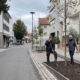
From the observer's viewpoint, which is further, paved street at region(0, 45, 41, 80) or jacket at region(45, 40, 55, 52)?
jacket at region(45, 40, 55, 52)

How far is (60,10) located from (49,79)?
5.45 meters

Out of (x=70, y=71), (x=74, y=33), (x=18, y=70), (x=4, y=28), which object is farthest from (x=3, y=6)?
(x=4, y=28)

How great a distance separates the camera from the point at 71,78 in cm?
838

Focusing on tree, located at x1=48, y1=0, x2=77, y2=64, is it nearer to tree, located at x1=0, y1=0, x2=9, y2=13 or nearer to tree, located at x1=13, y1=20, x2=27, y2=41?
tree, located at x1=0, y1=0, x2=9, y2=13

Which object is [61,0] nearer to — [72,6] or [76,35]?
[72,6]

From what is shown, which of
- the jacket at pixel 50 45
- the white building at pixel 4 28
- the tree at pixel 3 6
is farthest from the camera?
the white building at pixel 4 28

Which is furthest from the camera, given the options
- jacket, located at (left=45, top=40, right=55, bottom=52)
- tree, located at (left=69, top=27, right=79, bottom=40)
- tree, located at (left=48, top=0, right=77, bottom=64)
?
tree, located at (left=69, top=27, right=79, bottom=40)

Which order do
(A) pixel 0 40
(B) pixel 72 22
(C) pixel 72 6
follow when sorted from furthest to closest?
(A) pixel 0 40 → (B) pixel 72 22 → (C) pixel 72 6

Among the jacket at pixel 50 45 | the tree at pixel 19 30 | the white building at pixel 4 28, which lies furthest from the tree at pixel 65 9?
the tree at pixel 19 30

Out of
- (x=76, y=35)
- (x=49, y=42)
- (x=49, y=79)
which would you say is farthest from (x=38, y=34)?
(x=49, y=79)

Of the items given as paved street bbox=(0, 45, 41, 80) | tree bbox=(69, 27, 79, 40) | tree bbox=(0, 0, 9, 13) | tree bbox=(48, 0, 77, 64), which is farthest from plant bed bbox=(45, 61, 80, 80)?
tree bbox=(69, 27, 79, 40)

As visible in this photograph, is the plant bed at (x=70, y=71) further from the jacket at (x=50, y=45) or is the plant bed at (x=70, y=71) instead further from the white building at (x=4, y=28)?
the white building at (x=4, y=28)

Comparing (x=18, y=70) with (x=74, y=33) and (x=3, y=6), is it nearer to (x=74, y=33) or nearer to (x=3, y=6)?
(x=3, y=6)

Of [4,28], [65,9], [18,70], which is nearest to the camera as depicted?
[18,70]
